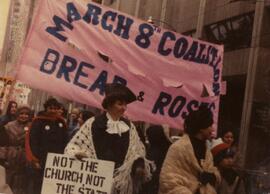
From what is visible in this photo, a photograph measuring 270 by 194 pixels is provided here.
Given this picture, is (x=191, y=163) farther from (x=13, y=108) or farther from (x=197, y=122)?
(x=13, y=108)

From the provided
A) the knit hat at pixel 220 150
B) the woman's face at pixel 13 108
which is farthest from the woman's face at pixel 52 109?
the knit hat at pixel 220 150

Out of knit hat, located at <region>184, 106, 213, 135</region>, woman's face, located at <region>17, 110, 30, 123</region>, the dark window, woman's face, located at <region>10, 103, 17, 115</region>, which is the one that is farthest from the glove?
woman's face, located at <region>10, 103, 17, 115</region>

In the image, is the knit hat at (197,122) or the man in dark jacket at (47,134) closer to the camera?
the knit hat at (197,122)

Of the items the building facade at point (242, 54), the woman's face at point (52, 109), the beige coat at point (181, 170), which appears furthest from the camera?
the woman's face at point (52, 109)

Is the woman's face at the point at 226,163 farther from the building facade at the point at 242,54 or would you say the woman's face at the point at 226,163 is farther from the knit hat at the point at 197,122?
the knit hat at the point at 197,122

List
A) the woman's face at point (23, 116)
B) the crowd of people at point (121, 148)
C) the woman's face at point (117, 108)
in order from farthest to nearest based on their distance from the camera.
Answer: the woman's face at point (23, 116), the woman's face at point (117, 108), the crowd of people at point (121, 148)

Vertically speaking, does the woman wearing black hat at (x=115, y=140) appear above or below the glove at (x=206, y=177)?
above

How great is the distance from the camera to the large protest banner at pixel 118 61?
594 centimetres

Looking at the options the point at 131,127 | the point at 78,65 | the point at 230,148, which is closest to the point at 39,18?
the point at 78,65

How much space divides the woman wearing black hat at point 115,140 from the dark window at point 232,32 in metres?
1.45

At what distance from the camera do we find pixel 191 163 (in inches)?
190

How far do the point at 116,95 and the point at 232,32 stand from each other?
70.8 inches

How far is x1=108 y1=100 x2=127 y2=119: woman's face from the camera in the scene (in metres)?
5.69

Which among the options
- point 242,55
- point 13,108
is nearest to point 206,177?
point 242,55
